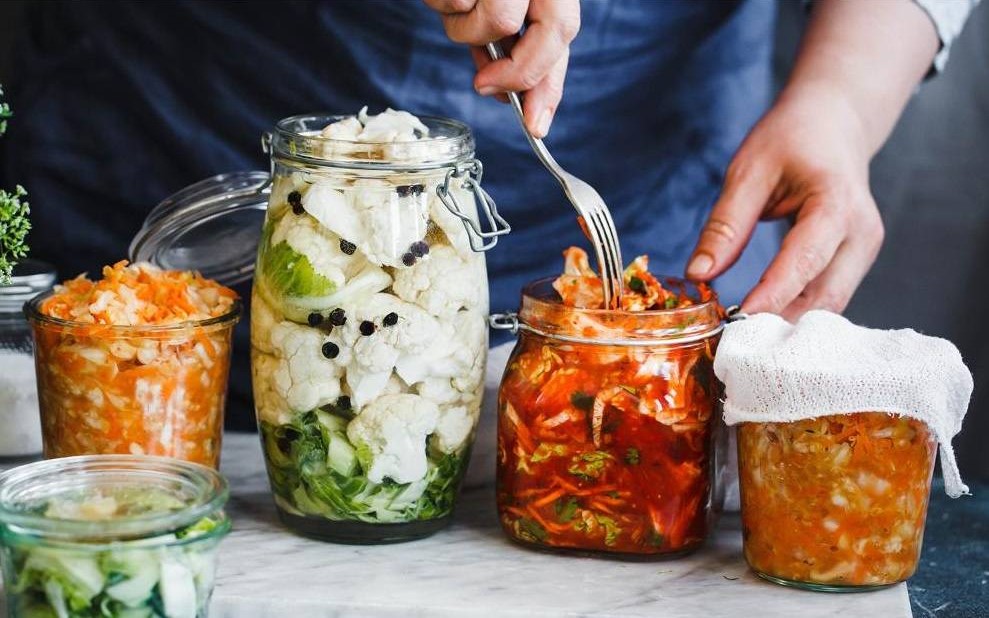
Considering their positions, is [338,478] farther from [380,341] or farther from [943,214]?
[943,214]

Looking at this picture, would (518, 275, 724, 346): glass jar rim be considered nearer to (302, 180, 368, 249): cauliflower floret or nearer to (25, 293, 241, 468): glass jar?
(302, 180, 368, 249): cauliflower floret

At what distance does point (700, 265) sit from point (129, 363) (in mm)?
529

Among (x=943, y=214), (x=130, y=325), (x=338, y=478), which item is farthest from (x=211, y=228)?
(x=943, y=214)

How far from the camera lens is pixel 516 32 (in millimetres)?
1041

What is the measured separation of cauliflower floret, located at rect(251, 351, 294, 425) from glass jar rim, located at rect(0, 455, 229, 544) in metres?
0.15

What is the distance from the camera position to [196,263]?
A: 1221mm

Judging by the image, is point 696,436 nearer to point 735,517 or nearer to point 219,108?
point 735,517

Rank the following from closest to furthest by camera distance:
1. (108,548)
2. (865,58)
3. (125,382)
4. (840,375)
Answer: (108,548)
(840,375)
(125,382)
(865,58)

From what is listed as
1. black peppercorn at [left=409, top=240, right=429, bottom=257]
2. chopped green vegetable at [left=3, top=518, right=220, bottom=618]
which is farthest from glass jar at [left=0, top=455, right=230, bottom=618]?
black peppercorn at [left=409, top=240, right=429, bottom=257]

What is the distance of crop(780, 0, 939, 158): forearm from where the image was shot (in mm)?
1360

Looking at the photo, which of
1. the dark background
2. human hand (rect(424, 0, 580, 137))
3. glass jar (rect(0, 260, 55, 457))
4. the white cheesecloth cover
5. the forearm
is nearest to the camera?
the white cheesecloth cover

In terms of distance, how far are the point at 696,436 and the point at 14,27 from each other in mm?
1218

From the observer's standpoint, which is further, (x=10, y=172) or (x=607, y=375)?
(x=10, y=172)

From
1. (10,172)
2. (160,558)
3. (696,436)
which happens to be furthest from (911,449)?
(10,172)
